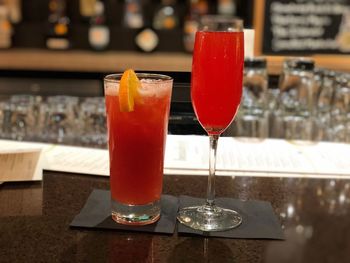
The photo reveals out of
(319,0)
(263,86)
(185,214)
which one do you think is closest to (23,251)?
(185,214)

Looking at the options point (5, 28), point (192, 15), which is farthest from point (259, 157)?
point (5, 28)

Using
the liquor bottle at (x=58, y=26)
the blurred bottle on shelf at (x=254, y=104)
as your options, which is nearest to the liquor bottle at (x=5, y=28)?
the liquor bottle at (x=58, y=26)

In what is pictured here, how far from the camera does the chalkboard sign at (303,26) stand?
3.11 metres

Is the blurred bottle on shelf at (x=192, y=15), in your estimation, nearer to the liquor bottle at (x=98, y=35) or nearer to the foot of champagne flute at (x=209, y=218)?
the liquor bottle at (x=98, y=35)

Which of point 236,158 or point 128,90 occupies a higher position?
point 128,90

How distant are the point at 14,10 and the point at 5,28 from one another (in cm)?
16

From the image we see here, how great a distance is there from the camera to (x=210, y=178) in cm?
95

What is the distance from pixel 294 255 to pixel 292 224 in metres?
0.13

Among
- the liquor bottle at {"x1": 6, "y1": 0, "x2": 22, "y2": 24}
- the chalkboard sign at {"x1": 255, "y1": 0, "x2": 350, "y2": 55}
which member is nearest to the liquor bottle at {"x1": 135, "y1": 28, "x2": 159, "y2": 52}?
the chalkboard sign at {"x1": 255, "y1": 0, "x2": 350, "y2": 55}

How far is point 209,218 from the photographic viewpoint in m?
0.93

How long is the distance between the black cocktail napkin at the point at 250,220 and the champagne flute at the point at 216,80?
0.02m

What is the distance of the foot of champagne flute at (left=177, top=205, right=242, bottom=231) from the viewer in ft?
2.92

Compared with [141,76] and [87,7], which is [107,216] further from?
[87,7]

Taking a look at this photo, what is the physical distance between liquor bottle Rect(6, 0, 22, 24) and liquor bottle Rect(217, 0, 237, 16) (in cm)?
139
